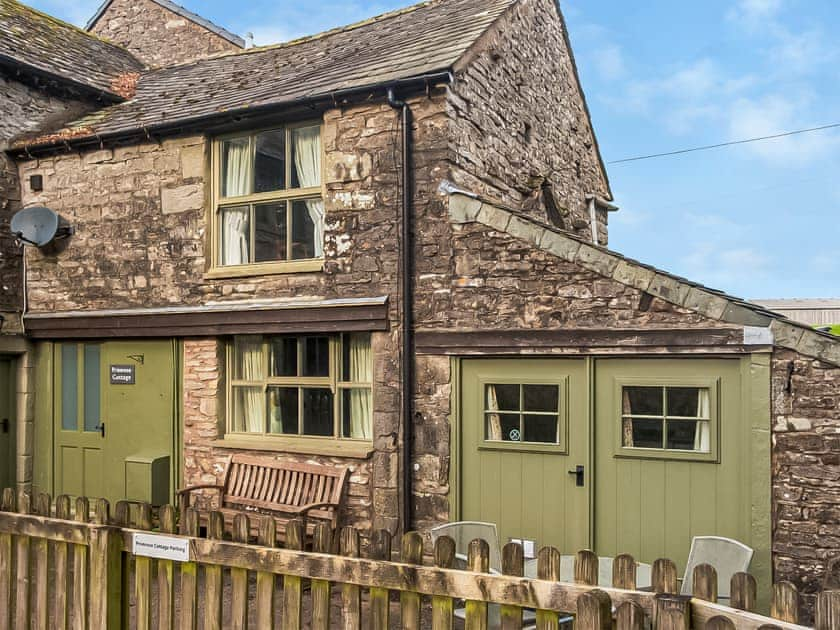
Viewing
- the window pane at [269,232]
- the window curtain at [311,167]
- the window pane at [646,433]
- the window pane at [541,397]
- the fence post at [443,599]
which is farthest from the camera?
the window pane at [269,232]

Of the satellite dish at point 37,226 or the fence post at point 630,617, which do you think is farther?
the satellite dish at point 37,226

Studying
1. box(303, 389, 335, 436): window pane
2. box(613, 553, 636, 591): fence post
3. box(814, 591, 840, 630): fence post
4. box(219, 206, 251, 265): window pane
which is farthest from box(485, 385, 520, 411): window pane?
box(814, 591, 840, 630): fence post

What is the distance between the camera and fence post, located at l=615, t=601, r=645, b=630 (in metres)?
2.99

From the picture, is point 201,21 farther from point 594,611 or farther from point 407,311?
point 594,611

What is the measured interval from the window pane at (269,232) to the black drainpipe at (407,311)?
171cm

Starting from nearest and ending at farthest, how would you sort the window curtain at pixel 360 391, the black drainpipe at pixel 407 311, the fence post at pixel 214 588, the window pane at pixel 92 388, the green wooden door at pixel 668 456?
the fence post at pixel 214 588
the green wooden door at pixel 668 456
the black drainpipe at pixel 407 311
the window curtain at pixel 360 391
the window pane at pixel 92 388

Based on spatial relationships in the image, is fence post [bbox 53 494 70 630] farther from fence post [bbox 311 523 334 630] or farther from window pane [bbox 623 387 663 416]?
window pane [bbox 623 387 663 416]

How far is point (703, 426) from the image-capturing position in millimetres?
6371

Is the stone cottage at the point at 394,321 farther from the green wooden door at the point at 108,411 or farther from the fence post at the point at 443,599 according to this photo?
the fence post at the point at 443,599

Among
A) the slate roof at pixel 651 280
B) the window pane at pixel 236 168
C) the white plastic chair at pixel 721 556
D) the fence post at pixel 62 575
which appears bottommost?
the white plastic chair at pixel 721 556

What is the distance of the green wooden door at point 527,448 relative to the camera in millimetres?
6836

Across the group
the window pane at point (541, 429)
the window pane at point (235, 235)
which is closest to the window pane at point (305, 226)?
the window pane at point (235, 235)

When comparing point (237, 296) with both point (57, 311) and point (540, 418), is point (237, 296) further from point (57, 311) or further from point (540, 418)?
point (540, 418)

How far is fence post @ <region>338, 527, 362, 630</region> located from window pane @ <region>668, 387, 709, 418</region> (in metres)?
3.82
